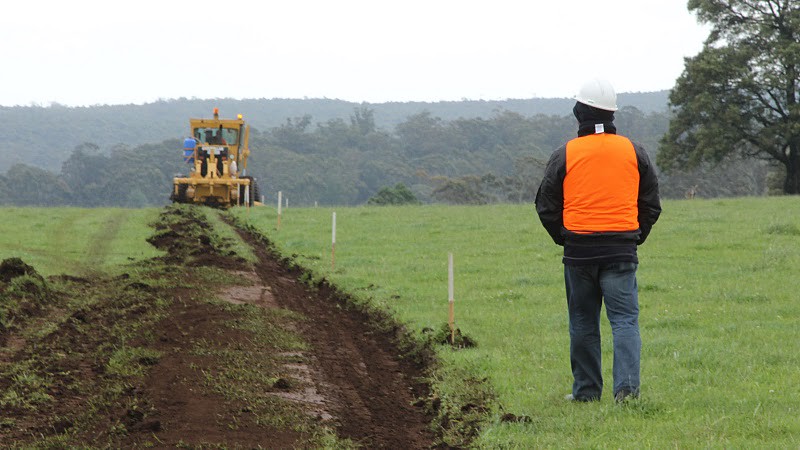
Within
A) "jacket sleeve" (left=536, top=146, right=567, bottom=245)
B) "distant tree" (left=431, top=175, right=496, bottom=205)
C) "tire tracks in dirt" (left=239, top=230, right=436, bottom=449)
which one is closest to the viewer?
"tire tracks in dirt" (left=239, top=230, right=436, bottom=449)

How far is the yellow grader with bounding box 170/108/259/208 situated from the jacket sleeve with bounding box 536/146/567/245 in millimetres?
27316

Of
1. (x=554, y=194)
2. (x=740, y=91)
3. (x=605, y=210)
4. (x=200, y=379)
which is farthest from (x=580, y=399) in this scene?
(x=740, y=91)

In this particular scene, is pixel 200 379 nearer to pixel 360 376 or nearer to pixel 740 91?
pixel 360 376

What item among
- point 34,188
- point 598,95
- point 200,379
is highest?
point 598,95

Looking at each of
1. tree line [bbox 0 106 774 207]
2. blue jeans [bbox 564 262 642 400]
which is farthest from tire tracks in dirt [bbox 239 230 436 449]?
tree line [bbox 0 106 774 207]

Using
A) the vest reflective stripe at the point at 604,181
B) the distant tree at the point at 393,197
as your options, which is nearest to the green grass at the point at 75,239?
the vest reflective stripe at the point at 604,181

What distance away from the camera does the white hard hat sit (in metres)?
7.05

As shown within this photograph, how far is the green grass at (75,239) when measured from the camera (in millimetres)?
16359

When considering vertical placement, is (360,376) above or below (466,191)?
above

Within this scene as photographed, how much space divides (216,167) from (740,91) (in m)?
23.5

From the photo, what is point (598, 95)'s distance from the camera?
7066 mm

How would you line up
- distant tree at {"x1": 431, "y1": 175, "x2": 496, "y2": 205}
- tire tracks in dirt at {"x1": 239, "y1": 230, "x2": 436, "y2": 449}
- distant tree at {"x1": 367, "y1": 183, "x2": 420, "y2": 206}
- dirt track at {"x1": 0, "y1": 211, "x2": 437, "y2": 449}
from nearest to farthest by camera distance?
dirt track at {"x1": 0, "y1": 211, "x2": 437, "y2": 449} → tire tracks in dirt at {"x1": 239, "y1": 230, "x2": 436, "y2": 449} → distant tree at {"x1": 367, "y1": 183, "x2": 420, "y2": 206} → distant tree at {"x1": 431, "y1": 175, "x2": 496, "y2": 205}

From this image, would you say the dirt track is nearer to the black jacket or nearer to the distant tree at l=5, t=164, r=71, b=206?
the black jacket

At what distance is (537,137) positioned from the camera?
11050 centimetres
